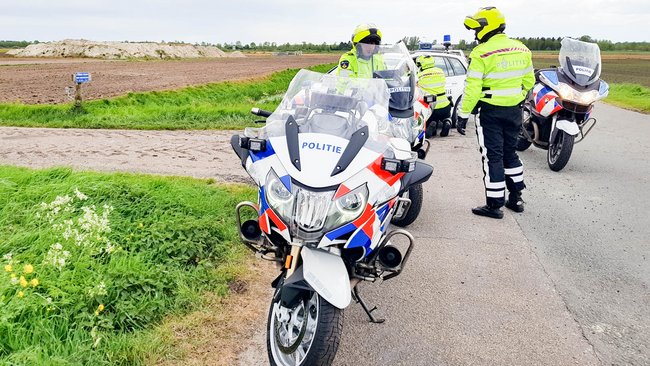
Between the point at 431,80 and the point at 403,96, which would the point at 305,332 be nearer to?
the point at 403,96

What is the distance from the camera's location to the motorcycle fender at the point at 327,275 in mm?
2809

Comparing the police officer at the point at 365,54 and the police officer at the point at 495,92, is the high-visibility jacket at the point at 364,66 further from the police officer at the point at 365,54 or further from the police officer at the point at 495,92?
the police officer at the point at 495,92

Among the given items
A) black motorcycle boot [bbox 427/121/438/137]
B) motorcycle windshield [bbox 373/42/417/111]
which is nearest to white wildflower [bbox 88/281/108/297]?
motorcycle windshield [bbox 373/42/417/111]

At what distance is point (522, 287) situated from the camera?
439cm

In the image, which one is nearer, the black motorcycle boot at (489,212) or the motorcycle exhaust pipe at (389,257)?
the motorcycle exhaust pipe at (389,257)

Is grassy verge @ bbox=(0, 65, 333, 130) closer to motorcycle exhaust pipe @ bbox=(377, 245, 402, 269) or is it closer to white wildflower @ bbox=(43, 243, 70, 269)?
white wildflower @ bbox=(43, 243, 70, 269)

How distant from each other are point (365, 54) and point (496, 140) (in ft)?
5.86

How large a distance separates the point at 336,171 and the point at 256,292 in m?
1.56

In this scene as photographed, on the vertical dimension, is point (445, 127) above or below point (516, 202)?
above


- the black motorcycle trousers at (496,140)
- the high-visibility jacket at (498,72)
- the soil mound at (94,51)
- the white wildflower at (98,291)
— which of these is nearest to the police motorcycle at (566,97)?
the black motorcycle trousers at (496,140)

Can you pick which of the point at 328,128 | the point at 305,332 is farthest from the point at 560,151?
the point at 305,332

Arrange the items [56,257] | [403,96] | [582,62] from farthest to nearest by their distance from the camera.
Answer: [582,62]
[403,96]
[56,257]

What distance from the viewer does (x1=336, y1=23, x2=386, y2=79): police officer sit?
19.7ft

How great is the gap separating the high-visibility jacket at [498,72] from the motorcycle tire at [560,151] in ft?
7.90
